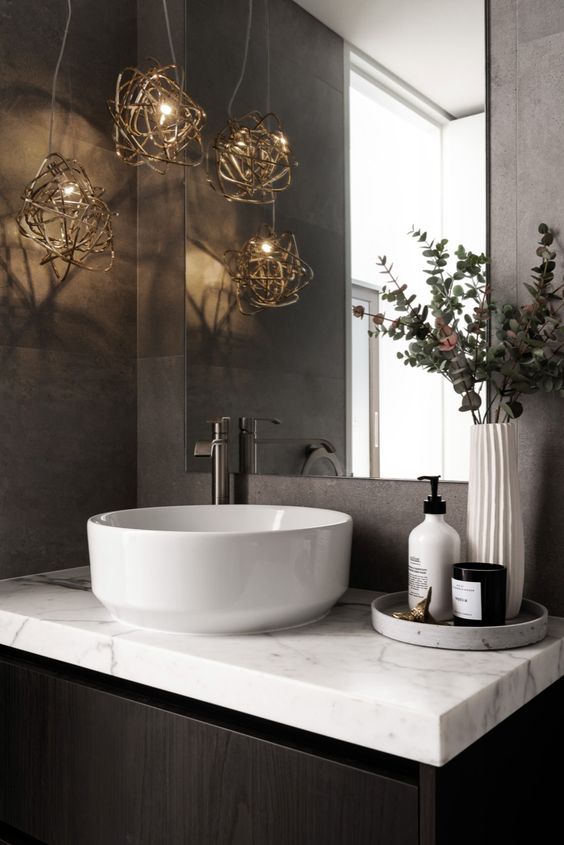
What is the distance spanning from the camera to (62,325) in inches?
65.3

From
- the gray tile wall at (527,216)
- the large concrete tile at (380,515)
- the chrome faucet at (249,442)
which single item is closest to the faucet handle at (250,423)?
the chrome faucet at (249,442)

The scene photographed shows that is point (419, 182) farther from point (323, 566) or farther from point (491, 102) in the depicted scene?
point (323, 566)

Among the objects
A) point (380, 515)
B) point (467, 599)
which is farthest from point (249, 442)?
point (467, 599)

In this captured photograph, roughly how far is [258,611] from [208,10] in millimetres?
1362

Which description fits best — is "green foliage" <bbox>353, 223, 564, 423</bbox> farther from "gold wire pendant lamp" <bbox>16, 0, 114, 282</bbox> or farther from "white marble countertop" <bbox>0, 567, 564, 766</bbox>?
"gold wire pendant lamp" <bbox>16, 0, 114, 282</bbox>

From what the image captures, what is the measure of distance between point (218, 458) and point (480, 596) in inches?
27.8

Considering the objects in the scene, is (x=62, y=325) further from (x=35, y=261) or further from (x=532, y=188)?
(x=532, y=188)

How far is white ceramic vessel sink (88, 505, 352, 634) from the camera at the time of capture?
3.50 ft

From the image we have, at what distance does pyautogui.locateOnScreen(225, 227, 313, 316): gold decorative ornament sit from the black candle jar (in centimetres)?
73

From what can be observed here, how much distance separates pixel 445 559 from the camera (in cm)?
112

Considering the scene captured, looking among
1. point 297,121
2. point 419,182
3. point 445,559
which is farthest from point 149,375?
point 445,559

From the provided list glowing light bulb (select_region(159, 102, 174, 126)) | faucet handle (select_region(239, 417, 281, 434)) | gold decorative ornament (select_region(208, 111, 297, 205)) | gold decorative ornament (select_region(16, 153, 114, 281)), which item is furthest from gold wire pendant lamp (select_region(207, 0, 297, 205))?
faucet handle (select_region(239, 417, 281, 434))

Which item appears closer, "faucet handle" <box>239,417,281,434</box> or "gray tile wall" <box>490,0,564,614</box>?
"gray tile wall" <box>490,0,564,614</box>

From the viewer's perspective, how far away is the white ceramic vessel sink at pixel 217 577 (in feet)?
3.50
